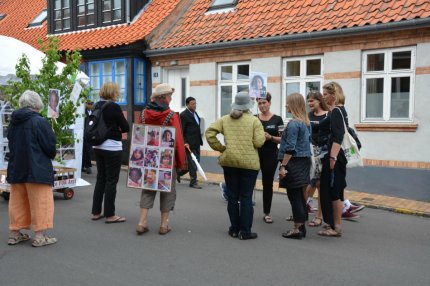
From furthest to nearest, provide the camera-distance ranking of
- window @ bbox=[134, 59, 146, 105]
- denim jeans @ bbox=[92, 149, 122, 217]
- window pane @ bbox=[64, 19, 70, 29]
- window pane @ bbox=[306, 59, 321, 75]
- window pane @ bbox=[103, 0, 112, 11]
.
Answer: window pane @ bbox=[64, 19, 70, 29] → window pane @ bbox=[103, 0, 112, 11] → window @ bbox=[134, 59, 146, 105] → window pane @ bbox=[306, 59, 321, 75] → denim jeans @ bbox=[92, 149, 122, 217]

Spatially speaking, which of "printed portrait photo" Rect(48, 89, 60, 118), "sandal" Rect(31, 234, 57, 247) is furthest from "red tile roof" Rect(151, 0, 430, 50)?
"sandal" Rect(31, 234, 57, 247)

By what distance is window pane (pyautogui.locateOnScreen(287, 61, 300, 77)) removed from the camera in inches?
454

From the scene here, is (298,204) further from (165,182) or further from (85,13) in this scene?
(85,13)

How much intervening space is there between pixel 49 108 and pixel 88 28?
27.6 ft

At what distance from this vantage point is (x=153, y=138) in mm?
6332

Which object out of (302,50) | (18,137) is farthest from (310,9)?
(18,137)

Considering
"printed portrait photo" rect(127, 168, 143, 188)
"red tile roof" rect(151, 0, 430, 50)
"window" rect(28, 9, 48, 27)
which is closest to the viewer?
"printed portrait photo" rect(127, 168, 143, 188)

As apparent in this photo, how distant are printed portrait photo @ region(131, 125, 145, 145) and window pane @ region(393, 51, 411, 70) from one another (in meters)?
5.90

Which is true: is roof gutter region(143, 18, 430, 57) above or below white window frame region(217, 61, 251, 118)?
above

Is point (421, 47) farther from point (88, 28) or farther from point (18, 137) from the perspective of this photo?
point (88, 28)

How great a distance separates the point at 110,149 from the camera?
6.79 m

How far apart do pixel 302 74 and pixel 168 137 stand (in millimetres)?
5914

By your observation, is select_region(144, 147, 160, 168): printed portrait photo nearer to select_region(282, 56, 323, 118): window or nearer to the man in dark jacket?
the man in dark jacket

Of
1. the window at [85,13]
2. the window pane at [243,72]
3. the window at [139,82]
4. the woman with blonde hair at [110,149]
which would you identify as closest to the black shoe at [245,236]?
the woman with blonde hair at [110,149]
